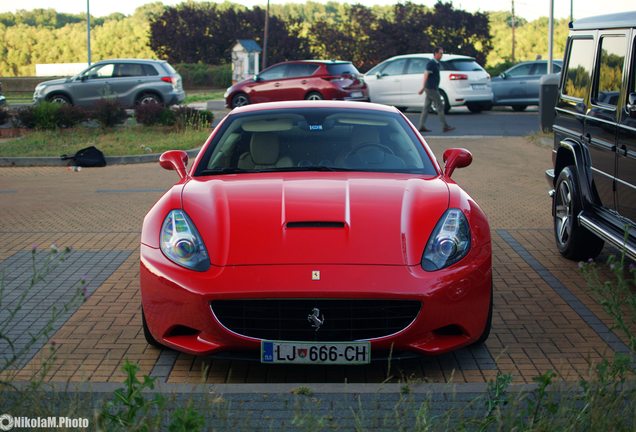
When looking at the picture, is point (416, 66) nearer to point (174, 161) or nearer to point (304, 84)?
point (304, 84)

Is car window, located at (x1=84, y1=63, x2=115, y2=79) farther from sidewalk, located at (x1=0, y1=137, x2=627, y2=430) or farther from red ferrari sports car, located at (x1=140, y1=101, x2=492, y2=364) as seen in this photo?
red ferrari sports car, located at (x1=140, y1=101, x2=492, y2=364)

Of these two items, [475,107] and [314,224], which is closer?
[314,224]

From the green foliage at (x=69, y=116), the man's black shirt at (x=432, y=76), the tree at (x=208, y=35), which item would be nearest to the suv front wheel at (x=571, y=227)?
the man's black shirt at (x=432, y=76)

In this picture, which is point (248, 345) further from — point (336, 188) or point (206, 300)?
point (336, 188)

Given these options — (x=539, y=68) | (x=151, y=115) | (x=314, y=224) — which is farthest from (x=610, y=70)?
(x=539, y=68)

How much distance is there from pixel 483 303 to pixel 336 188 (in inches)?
46.6

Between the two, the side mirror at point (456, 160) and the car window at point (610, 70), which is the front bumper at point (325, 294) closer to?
the side mirror at point (456, 160)

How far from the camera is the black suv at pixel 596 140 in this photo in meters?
7.07

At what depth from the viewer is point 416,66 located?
2823cm

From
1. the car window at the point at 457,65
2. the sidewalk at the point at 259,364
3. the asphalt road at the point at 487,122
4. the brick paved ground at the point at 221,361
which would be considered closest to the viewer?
the sidewalk at the point at 259,364

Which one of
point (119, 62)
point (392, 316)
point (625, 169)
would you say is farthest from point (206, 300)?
point (119, 62)

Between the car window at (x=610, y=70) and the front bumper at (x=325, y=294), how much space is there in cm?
264

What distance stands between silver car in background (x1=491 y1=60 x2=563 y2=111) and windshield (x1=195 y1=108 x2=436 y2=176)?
23078 millimetres

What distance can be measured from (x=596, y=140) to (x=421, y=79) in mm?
20422
